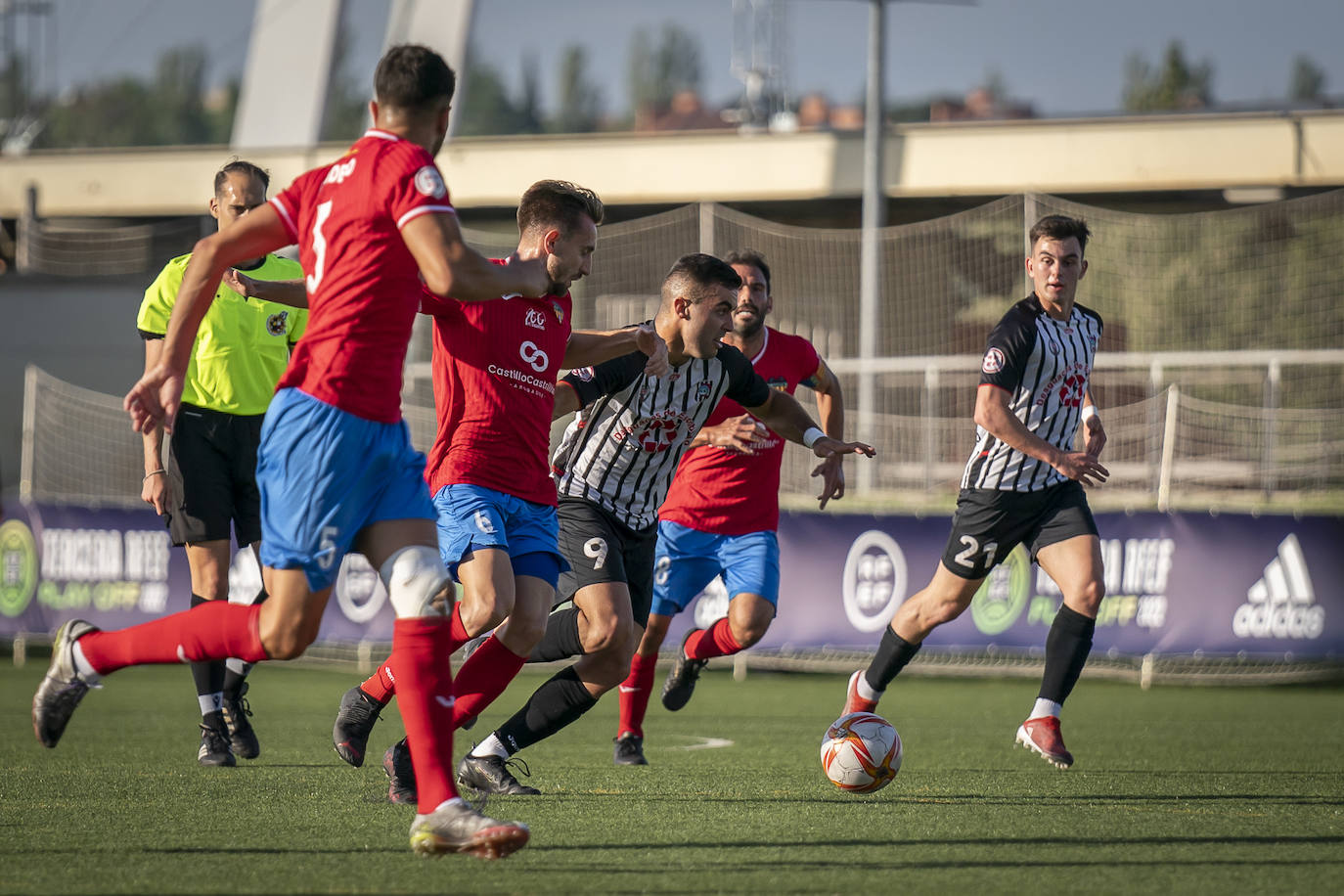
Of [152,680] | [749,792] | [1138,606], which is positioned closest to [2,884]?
[749,792]

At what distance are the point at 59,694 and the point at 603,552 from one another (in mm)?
2246

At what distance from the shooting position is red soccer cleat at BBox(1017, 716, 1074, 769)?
Result: 657 cm

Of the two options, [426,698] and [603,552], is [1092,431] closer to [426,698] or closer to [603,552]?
[603,552]

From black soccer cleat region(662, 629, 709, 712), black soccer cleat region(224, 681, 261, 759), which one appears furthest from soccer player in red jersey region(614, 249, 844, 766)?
black soccer cleat region(224, 681, 261, 759)

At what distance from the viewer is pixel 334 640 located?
13516mm

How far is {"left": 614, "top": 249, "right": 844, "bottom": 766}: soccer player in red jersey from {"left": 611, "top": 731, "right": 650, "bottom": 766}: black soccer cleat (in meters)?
0.60

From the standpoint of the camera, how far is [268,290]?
5.63 metres

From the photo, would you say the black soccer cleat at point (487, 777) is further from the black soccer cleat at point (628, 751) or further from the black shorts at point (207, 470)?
the black shorts at point (207, 470)

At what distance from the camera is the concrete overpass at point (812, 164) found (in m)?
24.1

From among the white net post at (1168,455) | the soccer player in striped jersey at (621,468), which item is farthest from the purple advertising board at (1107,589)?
the soccer player in striped jersey at (621,468)

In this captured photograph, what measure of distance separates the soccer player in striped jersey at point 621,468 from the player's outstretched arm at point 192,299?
69.1 inches

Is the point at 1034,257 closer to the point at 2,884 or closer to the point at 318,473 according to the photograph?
the point at 318,473

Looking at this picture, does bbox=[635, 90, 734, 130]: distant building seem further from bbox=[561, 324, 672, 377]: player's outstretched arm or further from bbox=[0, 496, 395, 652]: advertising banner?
bbox=[561, 324, 672, 377]: player's outstretched arm

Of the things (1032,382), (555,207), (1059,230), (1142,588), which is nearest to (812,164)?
(1142,588)
